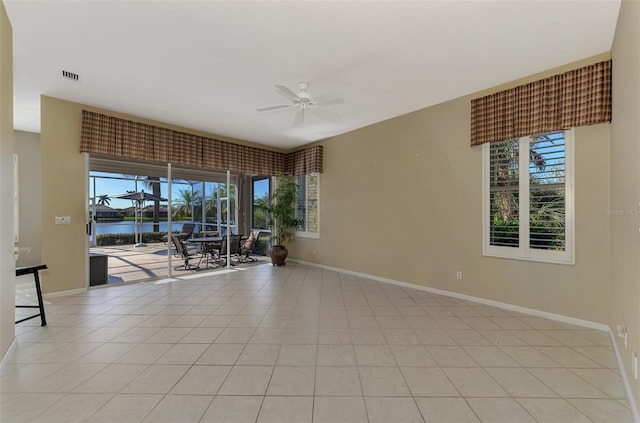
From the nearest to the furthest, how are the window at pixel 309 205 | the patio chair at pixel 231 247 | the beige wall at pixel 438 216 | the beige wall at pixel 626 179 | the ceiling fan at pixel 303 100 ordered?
the beige wall at pixel 626 179 < the beige wall at pixel 438 216 < the ceiling fan at pixel 303 100 < the patio chair at pixel 231 247 < the window at pixel 309 205

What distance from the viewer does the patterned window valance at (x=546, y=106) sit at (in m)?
2.99

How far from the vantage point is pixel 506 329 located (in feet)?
10.1

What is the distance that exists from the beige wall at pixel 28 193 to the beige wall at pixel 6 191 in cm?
460

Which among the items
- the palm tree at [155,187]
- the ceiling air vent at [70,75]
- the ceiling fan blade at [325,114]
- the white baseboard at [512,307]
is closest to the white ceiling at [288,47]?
the ceiling air vent at [70,75]

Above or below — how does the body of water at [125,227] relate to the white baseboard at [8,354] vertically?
above

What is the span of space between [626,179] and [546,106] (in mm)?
1578

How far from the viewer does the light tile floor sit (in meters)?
1.82

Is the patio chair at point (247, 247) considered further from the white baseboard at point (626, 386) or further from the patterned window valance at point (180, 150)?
the white baseboard at point (626, 386)

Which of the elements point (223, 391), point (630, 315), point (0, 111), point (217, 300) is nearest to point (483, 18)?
point (630, 315)

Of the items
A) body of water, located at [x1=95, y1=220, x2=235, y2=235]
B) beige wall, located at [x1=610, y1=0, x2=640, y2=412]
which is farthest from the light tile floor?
body of water, located at [x1=95, y1=220, x2=235, y2=235]

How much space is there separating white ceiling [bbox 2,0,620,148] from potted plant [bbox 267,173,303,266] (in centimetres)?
268

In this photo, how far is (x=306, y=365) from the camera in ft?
7.72

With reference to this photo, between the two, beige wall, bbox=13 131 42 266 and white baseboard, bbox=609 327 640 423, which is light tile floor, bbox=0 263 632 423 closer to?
white baseboard, bbox=609 327 640 423

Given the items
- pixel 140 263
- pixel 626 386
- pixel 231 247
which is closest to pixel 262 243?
pixel 231 247
